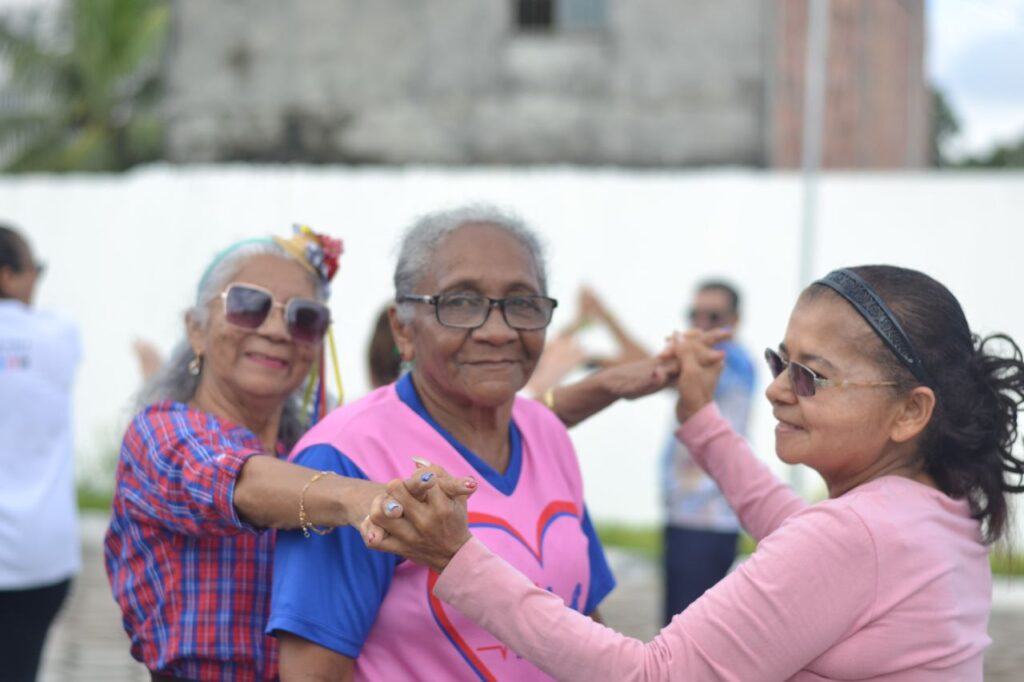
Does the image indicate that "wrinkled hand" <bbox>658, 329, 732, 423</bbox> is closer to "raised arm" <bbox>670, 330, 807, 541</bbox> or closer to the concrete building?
"raised arm" <bbox>670, 330, 807, 541</bbox>

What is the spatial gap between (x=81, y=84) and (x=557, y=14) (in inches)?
444

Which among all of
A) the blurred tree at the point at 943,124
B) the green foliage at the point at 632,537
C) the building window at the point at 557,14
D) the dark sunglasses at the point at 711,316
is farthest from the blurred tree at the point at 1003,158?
the dark sunglasses at the point at 711,316

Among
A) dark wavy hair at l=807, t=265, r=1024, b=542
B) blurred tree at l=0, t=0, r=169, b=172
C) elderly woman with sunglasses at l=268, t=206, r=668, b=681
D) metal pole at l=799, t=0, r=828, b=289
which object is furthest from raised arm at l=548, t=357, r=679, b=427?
blurred tree at l=0, t=0, r=169, b=172

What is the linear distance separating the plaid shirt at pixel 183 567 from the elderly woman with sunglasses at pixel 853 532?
526 millimetres

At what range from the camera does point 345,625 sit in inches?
89.5

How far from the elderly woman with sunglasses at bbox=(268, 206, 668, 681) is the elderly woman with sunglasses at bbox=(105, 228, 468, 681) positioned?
0.41 ft

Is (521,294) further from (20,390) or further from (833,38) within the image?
(833,38)

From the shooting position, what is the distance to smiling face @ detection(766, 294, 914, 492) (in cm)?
224

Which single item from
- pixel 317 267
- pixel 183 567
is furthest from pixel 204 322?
pixel 183 567

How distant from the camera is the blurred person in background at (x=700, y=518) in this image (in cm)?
603

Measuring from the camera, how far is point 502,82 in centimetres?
1336

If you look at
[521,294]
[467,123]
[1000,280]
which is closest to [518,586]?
[521,294]

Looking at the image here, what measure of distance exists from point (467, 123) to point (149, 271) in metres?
3.81

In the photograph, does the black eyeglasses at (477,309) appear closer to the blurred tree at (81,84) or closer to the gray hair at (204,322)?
the gray hair at (204,322)
